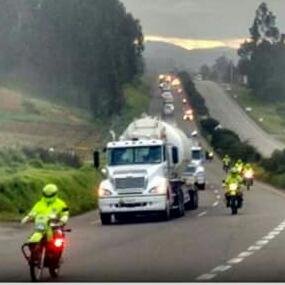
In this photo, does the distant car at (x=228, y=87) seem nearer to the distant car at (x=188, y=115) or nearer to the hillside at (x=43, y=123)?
the hillside at (x=43, y=123)

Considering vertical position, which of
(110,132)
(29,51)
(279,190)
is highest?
(29,51)

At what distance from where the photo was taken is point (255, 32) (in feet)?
49.2

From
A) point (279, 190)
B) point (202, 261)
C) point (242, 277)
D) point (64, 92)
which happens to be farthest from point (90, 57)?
point (279, 190)

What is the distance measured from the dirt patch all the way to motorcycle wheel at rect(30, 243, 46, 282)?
367 centimetres

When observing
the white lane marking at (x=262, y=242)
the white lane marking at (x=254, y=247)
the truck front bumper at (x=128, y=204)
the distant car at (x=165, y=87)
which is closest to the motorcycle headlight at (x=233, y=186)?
the truck front bumper at (x=128, y=204)

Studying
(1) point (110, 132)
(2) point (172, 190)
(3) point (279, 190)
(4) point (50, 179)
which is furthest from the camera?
(3) point (279, 190)

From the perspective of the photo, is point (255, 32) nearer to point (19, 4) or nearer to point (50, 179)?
point (19, 4)

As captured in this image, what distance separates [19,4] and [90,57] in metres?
2.17

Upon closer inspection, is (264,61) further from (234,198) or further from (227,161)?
(227,161)

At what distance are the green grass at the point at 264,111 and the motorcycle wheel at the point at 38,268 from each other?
322cm

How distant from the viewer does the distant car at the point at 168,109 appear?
1979 centimetres

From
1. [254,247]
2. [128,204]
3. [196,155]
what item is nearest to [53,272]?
[254,247]

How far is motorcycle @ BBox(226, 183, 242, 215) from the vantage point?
3241cm

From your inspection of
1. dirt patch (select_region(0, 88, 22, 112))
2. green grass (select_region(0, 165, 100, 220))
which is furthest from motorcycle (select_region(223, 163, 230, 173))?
dirt patch (select_region(0, 88, 22, 112))
